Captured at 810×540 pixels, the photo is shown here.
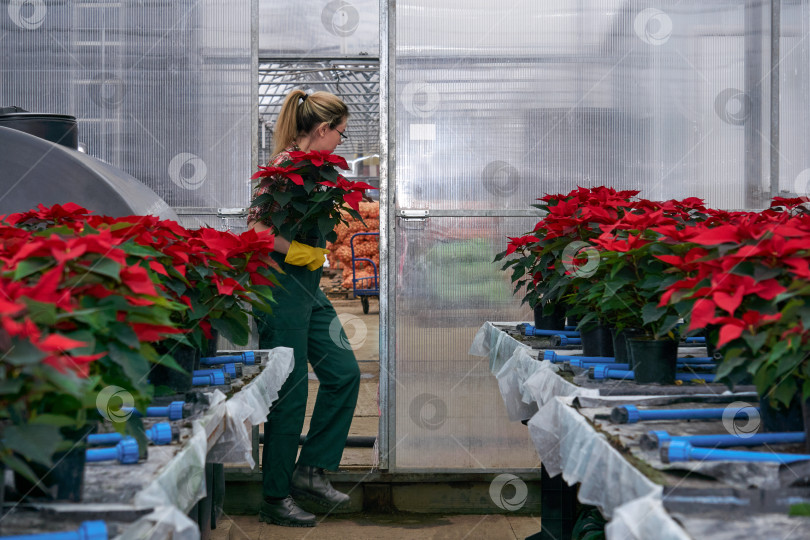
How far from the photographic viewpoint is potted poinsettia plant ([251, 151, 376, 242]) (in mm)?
Answer: 2508

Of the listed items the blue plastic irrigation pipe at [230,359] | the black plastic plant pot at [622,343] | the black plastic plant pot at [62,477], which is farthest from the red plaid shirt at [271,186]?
the black plastic plant pot at [62,477]

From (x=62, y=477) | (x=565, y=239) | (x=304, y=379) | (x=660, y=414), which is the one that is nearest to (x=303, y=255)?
(x=304, y=379)

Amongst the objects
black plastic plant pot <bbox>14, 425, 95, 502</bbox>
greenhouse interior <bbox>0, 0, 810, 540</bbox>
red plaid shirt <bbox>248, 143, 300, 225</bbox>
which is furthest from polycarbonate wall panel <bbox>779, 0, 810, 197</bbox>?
black plastic plant pot <bbox>14, 425, 95, 502</bbox>

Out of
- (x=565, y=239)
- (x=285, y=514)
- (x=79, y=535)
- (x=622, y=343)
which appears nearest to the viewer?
(x=79, y=535)

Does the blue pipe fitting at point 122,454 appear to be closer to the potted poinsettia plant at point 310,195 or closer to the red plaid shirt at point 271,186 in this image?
the potted poinsettia plant at point 310,195

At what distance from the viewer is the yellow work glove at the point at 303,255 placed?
9.02ft

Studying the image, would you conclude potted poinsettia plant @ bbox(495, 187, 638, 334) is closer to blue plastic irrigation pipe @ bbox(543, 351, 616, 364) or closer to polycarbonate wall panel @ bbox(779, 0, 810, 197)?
blue plastic irrigation pipe @ bbox(543, 351, 616, 364)

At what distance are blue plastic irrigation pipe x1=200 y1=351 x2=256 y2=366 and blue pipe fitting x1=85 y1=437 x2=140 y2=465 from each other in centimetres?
84

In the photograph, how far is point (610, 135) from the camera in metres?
3.59

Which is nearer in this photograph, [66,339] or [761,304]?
[66,339]

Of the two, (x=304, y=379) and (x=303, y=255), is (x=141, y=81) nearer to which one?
(x=303, y=255)

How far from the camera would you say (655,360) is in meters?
1.72

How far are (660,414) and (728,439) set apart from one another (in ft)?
0.58

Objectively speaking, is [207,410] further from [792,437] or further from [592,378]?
[792,437]
